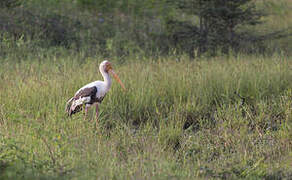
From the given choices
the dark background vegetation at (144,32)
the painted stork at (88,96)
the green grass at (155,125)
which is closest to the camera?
the green grass at (155,125)

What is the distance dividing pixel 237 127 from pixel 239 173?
54.6 inches

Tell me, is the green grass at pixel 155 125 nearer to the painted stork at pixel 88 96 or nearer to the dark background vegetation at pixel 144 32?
the painted stork at pixel 88 96

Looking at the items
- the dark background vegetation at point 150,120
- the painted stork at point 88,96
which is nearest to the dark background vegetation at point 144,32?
the dark background vegetation at point 150,120

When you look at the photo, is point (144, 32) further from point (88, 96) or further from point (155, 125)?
point (88, 96)

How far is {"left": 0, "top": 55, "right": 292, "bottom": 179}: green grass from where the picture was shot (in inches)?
206

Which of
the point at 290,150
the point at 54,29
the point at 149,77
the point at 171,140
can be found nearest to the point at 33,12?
the point at 54,29

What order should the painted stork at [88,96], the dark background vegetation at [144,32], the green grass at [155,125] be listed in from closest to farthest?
1. the green grass at [155,125]
2. the painted stork at [88,96]
3. the dark background vegetation at [144,32]

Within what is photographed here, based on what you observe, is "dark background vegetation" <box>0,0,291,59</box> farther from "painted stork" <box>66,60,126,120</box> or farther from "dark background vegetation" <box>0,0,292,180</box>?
"painted stork" <box>66,60,126,120</box>

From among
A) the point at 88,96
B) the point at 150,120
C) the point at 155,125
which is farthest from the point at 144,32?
the point at 88,96

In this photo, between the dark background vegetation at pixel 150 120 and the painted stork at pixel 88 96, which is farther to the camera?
the painted stork at pixel 88 96

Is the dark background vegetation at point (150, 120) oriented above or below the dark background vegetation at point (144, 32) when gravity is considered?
below

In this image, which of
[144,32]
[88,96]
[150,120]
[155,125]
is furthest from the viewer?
[144,32]

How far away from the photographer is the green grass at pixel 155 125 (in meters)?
5.23

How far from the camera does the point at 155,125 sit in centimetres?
760
